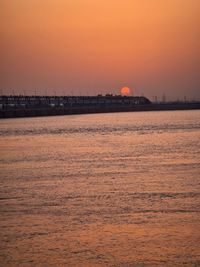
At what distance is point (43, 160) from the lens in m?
31.0

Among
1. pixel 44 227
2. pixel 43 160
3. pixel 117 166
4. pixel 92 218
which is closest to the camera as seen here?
pixel 44 227

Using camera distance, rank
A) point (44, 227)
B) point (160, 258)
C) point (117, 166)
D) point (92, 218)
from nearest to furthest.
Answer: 1. point (160, 258)
2. point (44, 227)
3. point (92, 218)
4. point (117, 166)

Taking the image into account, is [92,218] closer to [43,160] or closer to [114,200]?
[114,200]

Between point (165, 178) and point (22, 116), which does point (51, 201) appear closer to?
point (165, 178)

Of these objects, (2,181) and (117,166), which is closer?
(2,181)

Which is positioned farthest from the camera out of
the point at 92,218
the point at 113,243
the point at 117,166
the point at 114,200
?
the point at 117,166

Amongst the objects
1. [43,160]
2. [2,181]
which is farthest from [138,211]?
[43,160]

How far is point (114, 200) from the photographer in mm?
15719

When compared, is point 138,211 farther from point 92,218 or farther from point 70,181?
point 70,181

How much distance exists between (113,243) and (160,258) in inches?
50.0

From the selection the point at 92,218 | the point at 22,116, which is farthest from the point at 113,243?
the point at 22,116

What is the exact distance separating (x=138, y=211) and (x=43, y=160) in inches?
689

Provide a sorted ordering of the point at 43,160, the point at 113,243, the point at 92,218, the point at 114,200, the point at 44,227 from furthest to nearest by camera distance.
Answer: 1. the point at 43,160
2. the point at 114,200
3. the point at 92,218
4. the point at 44,227
5. the point at 113,243

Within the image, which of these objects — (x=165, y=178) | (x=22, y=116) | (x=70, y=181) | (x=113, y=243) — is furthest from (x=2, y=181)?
(x=22, y=116)
